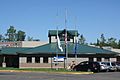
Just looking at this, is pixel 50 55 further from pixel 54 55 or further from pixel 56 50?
pixel 56 50

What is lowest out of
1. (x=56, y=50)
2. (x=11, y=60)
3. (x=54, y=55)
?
(x=11, y=60)

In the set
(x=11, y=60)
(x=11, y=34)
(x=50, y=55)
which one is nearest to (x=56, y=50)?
(x=50, y=55)

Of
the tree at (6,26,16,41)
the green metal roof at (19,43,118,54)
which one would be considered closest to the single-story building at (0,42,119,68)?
the green metal roof at (19,43,118,54)

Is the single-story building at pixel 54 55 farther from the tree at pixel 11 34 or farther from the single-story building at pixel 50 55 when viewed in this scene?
the tree at pixel 11 34

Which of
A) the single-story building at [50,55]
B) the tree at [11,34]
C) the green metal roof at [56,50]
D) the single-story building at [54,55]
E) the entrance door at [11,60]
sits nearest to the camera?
the single-story building at [54,55]

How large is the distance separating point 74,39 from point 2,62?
13.9 m

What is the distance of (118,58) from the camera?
67312mm

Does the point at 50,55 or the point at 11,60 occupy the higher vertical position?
the point at 50,55

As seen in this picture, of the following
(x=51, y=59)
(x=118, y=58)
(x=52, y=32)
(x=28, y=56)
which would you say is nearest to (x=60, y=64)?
(x=51, y=59)

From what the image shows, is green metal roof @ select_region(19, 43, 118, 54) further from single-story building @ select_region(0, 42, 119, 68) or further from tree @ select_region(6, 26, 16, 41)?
tree @ select_region(6, 26, 16, 41)

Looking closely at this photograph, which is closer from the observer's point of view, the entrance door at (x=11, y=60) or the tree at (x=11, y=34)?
the entrance door at (x=11, y=60)

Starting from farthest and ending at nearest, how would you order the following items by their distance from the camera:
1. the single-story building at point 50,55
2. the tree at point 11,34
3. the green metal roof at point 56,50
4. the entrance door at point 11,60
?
the tree at point 11,34 < the entrance door at point 11,60 < the green metal roof at point 56,50 < the single-story building at point 50,55

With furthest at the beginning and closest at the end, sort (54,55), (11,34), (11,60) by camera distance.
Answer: (11,34), (11,60), (54,55)

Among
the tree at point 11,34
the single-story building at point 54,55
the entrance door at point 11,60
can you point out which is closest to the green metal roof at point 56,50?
the single-story building at point 54,55
